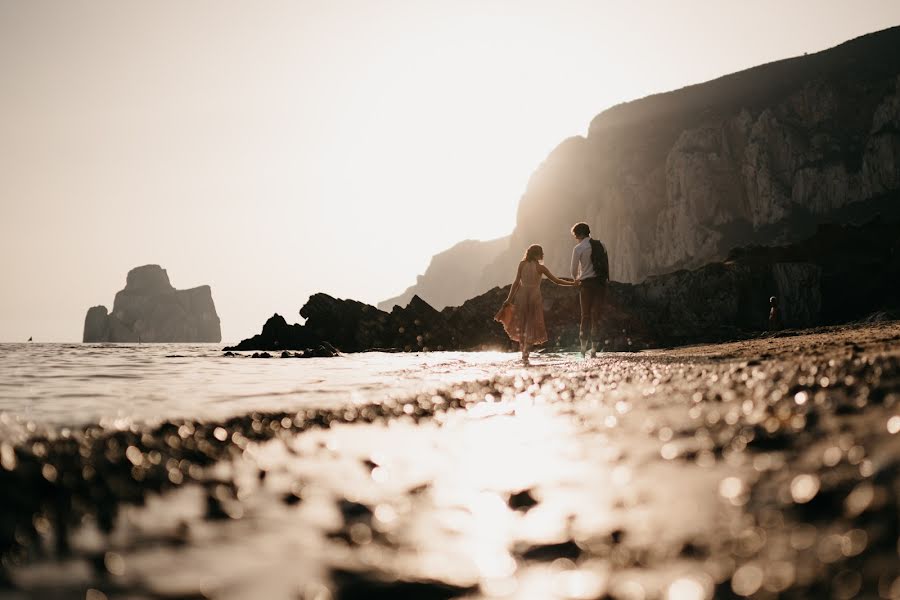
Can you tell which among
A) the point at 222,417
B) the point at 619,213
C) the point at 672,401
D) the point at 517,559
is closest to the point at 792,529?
the point at 517,559

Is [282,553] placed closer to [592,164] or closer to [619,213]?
[619,213]

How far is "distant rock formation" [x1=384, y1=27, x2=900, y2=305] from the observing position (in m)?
81.4

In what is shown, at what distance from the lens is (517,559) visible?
2049 mm

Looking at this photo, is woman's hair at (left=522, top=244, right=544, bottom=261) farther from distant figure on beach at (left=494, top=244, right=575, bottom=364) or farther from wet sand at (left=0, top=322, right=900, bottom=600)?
wet sand at (left=0, top=322, right=900, bottom=600)

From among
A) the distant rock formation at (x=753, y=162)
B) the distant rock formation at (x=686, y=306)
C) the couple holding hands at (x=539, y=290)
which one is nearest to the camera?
the couple holding hands at (x=539, y=290)

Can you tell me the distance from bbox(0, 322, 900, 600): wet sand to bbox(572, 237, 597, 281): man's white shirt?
11.5 meters

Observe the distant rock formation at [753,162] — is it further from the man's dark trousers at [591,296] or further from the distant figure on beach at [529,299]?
the distant figure on beach at [529,299]

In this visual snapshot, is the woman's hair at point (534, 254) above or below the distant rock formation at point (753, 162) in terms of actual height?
below

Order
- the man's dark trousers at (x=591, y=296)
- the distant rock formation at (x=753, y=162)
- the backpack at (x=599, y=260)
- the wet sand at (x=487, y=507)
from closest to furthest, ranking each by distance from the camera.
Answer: the wet sand at (x=487, y=507) < the backpack at (x=599, y=260) < the man's dark trousers at (x=591, y=296) < the distant rock formation at (x=753, y=162)

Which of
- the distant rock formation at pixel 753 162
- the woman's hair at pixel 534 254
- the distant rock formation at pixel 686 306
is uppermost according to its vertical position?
the distant rock formation at pixel 753 162

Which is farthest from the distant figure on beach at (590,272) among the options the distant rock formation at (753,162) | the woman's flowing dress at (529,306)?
the distant rock formation at (753,162)

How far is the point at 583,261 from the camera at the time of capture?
54.8 ft

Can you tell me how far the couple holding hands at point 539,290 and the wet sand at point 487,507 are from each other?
11615 mm

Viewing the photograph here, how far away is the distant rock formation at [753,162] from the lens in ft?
267
